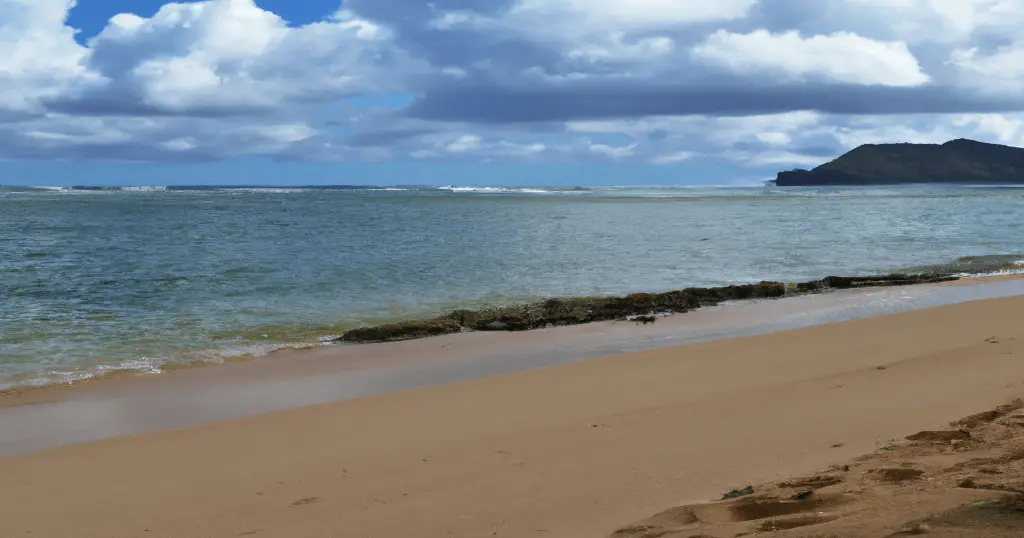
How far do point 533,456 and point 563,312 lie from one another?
882 centimetres

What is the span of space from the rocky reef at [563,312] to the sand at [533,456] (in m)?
4.29


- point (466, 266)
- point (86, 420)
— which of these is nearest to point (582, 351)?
point (86, 420)

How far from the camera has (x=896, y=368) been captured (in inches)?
375

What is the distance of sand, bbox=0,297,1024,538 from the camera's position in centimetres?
545

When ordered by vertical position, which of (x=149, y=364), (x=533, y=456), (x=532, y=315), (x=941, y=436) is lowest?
(x=149, y=364)

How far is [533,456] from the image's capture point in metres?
6.69

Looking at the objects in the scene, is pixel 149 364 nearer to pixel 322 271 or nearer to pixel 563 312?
pixel 563 312

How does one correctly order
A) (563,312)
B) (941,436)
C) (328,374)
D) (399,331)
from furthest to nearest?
(563,312) → (399,331) → (328,374) → (941,436)

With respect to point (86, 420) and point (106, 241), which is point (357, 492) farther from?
point (106, 241)

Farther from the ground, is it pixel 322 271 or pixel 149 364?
pixel 322 271

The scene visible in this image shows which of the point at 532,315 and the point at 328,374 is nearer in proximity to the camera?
the point at 328,374

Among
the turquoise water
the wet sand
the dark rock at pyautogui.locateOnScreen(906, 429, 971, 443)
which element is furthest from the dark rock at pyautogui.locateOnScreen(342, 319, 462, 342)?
the dark rock at pyautogui.locateOnScreen(906, 429, 971, 443)

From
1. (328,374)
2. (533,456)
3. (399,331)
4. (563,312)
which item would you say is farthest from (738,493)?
(563,312)

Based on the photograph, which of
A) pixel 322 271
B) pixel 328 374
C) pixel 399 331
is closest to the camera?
pixel 328 374
